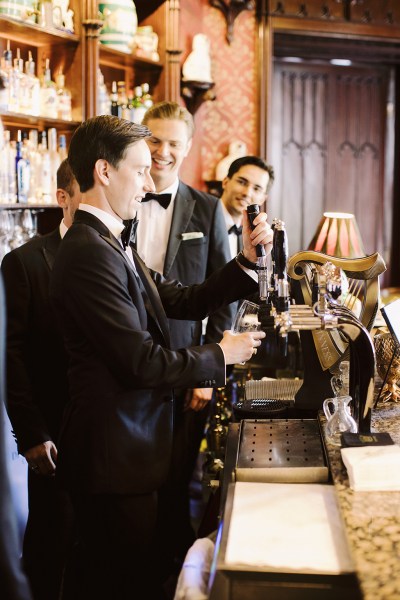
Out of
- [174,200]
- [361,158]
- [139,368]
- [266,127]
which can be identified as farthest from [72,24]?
[361,158]

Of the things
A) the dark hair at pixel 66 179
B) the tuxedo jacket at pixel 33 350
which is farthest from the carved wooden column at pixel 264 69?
the tuxedo jacket at pixel 33 350

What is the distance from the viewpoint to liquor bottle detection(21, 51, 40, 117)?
3551 millimetres

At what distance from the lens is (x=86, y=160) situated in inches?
74.3

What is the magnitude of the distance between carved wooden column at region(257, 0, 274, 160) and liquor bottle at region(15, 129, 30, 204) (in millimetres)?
2094

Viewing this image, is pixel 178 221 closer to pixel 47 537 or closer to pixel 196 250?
pixel 196 250

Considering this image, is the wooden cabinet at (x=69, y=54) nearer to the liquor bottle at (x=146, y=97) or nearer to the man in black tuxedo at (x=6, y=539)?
the liquor bottle at (x=146, y=97)

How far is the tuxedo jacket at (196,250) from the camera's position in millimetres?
2979

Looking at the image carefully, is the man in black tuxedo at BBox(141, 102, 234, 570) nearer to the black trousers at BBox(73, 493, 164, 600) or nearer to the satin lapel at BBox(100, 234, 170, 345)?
the satin lapel at BBox(100, 234, 170, 345)

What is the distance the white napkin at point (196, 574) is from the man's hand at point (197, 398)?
1.20m

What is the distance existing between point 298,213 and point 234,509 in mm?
4340

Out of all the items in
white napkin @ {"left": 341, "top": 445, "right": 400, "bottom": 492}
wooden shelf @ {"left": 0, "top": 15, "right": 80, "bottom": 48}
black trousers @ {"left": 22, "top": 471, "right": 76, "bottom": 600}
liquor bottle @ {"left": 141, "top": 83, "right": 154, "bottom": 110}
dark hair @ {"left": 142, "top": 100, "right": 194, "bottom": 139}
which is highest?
wooden shelf @ {"left": 0, "top": 15, "right": 80, "bottom": 48}

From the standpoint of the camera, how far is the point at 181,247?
3014mm

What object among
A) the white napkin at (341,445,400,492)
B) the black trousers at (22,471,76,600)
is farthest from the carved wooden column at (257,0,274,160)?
the white napkin at (341,445,400,492)

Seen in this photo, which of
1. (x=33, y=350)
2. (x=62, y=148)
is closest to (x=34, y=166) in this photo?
(x=62, y=148)
